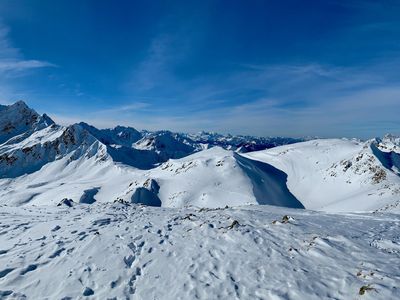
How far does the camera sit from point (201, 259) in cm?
1420

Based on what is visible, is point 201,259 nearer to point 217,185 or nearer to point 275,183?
point 217,185

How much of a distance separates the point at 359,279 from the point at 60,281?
10.7m


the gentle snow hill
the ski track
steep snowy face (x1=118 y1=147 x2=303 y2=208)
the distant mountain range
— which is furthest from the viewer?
steep snowy face (x1=118 y1=147 x2=303 y2=208)

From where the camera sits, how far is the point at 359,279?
1152 cm

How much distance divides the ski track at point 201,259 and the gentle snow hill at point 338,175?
187 ft

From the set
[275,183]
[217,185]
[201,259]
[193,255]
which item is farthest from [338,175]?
[201,259]

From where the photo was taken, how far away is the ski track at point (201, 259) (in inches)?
454

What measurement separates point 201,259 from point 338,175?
97.1 meters

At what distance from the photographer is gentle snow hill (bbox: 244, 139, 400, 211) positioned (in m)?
75.7

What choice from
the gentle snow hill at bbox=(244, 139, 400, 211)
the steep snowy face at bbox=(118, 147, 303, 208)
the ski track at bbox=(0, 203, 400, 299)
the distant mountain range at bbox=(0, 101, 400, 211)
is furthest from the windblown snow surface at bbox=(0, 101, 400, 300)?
the steep snowy face at bbox=(118, 147, 303, 208)

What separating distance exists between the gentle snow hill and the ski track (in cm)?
5692

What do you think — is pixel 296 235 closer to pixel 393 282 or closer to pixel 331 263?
pixel 331 263

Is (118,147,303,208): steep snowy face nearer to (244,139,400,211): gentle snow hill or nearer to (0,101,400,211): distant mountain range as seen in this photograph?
(0,101,400,211): distant mountain range

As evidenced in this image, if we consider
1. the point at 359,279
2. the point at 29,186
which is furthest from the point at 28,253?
the point at 29,186
